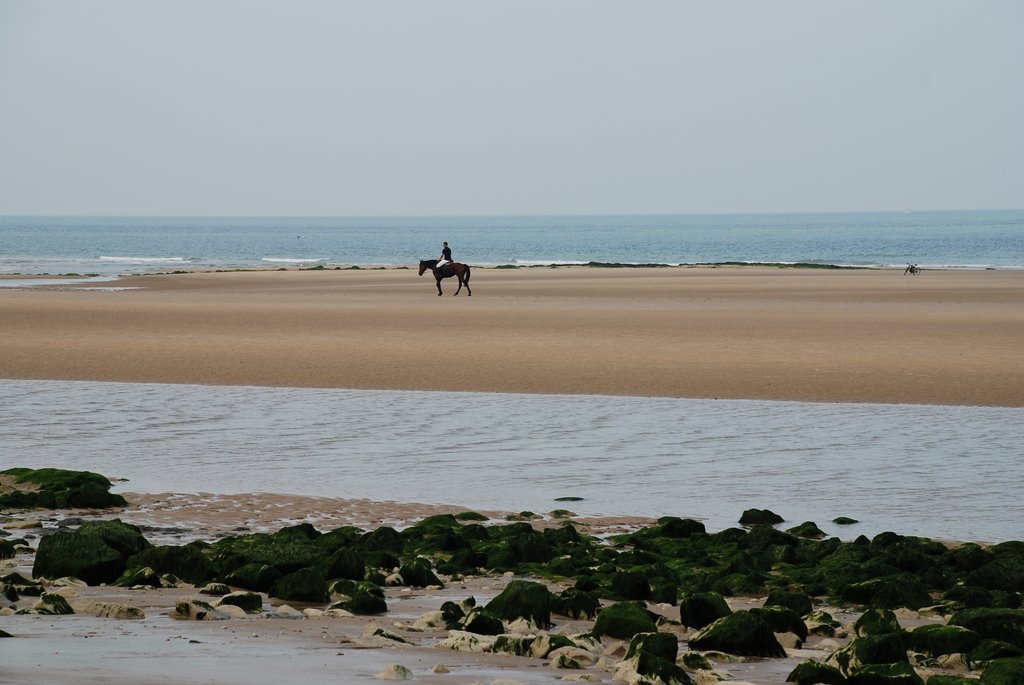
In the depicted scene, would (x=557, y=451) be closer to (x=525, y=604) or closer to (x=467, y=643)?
(x=525, y=604)

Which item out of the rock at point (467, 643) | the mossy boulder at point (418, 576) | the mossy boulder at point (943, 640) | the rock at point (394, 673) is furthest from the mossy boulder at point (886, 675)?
the mossy boulder at point (418, 576)

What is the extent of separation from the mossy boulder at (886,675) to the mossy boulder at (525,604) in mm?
2023

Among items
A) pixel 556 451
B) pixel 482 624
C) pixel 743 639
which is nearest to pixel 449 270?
pixel 556 451

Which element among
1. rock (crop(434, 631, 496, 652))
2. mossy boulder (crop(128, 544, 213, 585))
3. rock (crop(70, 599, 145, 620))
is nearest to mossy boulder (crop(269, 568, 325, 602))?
mossy boulder (crop(128, 544, 213, 585))

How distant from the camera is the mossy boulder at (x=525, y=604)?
25.6 ft

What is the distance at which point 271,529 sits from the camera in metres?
11.2

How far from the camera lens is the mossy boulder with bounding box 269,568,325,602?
8.45 meters

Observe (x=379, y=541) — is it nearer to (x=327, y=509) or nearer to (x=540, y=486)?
(x=327, y=509)

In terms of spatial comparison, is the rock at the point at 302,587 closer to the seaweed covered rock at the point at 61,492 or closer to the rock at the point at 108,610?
the rock at the point at 108,610

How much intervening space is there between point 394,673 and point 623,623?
169 cm

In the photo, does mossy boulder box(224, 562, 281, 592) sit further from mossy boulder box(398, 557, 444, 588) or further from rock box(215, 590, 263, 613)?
mossy boulder box(398, 557, 444, 588)

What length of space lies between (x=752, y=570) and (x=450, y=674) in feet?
11.7

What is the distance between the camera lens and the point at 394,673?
6.26 m

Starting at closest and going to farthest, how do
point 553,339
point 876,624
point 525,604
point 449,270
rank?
point 876,624, point 525,604, point 553,339, point 449,270
